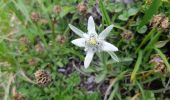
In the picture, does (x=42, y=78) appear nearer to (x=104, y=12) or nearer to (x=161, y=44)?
(x=104, y=12)

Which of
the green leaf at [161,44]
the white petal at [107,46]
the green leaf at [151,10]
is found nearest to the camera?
the white petal at [107,46]

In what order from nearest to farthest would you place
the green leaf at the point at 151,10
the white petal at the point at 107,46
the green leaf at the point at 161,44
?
the white petal at the point at 107,46
the green leaf at the point at 151,10
the green leaf at the point at 161,44

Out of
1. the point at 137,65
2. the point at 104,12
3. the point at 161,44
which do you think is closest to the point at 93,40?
the point at 104,12

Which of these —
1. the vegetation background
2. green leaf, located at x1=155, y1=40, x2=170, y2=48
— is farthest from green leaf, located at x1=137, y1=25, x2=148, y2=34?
A: green leaf, located at x1=155, y1=40, x2=170, y2=48

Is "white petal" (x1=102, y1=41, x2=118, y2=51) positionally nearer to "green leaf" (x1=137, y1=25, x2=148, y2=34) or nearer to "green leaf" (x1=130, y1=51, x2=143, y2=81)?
"green leaf" (x1=130, y1=51, x2=143, y2=81)

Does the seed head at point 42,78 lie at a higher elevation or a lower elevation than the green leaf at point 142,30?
lower

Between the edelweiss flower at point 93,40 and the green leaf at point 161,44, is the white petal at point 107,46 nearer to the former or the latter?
the edelweiss flower at point 93,40

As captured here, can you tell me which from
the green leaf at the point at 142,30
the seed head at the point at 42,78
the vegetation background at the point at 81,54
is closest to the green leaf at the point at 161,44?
the vegetation background at the point at 81,54

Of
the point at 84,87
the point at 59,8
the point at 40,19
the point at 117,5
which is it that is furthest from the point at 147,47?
the point at 40,19
